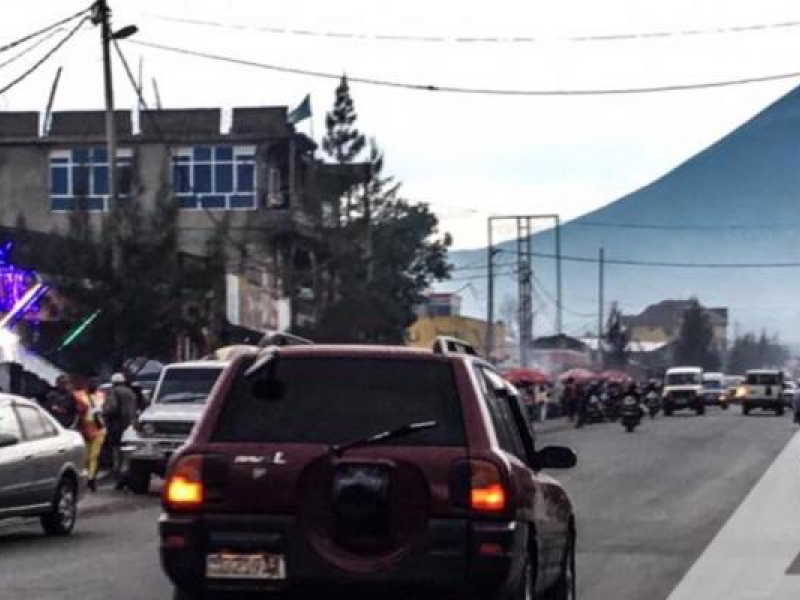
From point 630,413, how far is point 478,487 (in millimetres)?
46718

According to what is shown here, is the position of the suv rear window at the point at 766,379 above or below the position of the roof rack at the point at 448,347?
below

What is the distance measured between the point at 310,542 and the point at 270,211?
197 ft

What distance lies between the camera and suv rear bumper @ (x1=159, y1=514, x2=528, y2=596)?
970cm

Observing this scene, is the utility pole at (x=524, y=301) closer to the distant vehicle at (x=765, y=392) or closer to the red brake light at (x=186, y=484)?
the distant vehicle at (x=765, y=392)

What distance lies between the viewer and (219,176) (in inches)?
2761

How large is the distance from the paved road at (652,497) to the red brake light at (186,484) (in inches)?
231

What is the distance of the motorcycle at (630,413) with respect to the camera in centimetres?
5598

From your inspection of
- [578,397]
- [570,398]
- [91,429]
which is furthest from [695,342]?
[91,429]

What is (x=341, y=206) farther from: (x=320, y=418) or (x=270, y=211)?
(x=320, y=418)

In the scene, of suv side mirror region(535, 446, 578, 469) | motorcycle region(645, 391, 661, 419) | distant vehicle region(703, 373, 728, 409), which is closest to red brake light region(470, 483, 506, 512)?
suv side mirror region(535, 446, 578, 469)

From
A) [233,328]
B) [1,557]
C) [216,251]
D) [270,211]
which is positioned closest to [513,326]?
[270,211]

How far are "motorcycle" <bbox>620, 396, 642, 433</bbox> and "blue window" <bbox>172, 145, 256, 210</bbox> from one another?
18.7 m

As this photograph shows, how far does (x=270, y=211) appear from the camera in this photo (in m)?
69.4

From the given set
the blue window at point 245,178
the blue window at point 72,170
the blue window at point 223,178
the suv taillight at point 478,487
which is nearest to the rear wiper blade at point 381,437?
the suv taillight at point 478,487
